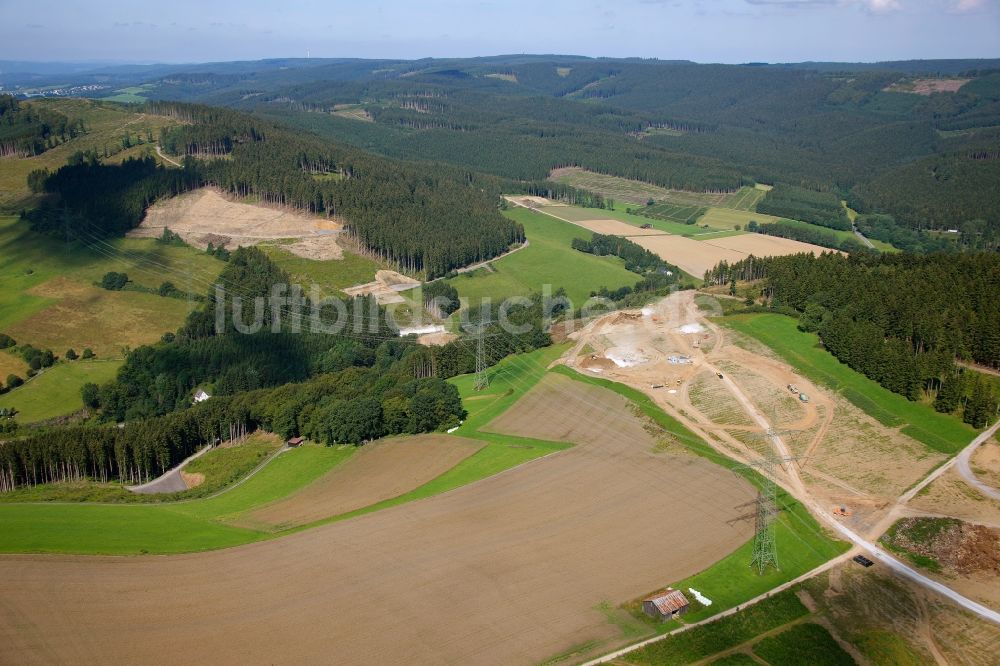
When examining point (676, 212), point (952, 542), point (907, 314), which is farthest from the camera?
point (676, 212)

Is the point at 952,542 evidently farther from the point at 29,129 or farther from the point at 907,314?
the point at 29,129

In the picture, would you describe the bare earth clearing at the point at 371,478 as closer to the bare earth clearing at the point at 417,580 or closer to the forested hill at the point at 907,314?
the bare earth clearing at the point at 417,580

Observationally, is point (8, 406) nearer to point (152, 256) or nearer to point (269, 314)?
point (269, 314)

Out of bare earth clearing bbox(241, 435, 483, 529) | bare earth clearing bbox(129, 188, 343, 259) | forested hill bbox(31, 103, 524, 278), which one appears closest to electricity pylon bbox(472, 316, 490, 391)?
bare earth clearing bbox(241, 435, 483, 529)

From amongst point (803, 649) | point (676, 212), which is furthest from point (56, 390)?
point (676, 212)

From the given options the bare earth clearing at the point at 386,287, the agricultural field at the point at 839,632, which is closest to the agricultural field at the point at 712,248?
the bare earth clearing at the point at 386,287

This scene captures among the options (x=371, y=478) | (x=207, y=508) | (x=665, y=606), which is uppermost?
(x=665, y=606)
